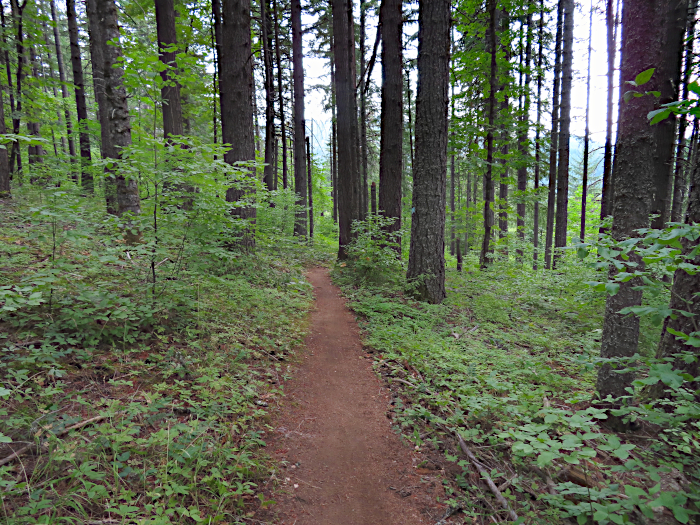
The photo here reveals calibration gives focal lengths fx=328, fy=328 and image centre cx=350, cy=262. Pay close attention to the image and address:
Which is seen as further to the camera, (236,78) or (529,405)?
(236,78)

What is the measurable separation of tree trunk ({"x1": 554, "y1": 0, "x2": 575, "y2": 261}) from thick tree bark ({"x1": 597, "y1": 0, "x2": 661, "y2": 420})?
34.9 feet

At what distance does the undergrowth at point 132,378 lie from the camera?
226cm

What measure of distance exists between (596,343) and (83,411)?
Result: 752 cm

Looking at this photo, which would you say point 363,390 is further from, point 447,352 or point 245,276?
point 245,276

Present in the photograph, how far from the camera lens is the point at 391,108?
10289 mm

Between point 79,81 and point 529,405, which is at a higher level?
point 79,81

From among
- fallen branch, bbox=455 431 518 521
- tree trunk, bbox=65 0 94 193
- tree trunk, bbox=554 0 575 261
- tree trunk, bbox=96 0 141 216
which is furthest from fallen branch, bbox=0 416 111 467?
tree trunk, bbox=554 0 575 261

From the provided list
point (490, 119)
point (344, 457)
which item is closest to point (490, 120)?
point (490, 119)

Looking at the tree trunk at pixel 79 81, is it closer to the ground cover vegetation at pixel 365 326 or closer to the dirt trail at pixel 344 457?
the ground cover vegetation at pixel 365 326

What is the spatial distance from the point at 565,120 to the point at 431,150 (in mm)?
9626

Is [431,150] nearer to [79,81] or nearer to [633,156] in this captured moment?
[633,156]

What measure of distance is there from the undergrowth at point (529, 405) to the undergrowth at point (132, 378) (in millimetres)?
1794

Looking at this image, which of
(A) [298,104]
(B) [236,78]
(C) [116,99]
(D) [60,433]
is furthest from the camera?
(A) [298,104]

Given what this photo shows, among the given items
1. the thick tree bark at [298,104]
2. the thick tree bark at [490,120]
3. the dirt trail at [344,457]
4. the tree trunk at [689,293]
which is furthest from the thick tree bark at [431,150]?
Result: the thick tree bark at [298,104]
